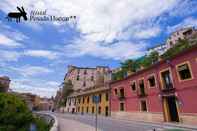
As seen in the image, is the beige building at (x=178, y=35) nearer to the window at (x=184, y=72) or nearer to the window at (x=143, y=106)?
the window at (x=143, y=106)

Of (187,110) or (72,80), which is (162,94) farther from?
(72,80)

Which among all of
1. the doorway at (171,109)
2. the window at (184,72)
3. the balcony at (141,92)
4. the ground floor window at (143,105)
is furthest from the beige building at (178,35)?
the window at (184,72)

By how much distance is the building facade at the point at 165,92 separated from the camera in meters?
17.1

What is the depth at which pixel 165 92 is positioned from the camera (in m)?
20.4

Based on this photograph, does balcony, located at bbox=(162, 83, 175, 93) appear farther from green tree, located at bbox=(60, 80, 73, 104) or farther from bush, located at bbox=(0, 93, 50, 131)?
green tree, located at bbox=(60, 80, 73, 104)

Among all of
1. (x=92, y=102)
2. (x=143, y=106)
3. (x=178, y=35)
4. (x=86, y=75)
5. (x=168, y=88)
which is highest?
(x=178, y=35)

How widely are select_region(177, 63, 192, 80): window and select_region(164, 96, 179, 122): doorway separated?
2982 mm

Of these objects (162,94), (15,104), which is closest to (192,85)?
(162,94)

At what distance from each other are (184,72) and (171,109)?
16.3 ft

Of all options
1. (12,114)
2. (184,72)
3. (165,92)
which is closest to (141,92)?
(165,92)

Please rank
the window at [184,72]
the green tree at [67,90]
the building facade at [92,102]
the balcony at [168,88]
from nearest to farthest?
the window at [184,72]
the balcony at [168,88]
the building facade at [92,102]
the green tree at [67,90]

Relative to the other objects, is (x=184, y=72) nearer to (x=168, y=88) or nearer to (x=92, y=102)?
(x=168, y=88)

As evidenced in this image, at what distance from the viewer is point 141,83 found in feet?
83.0

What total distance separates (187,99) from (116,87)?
16396mm
